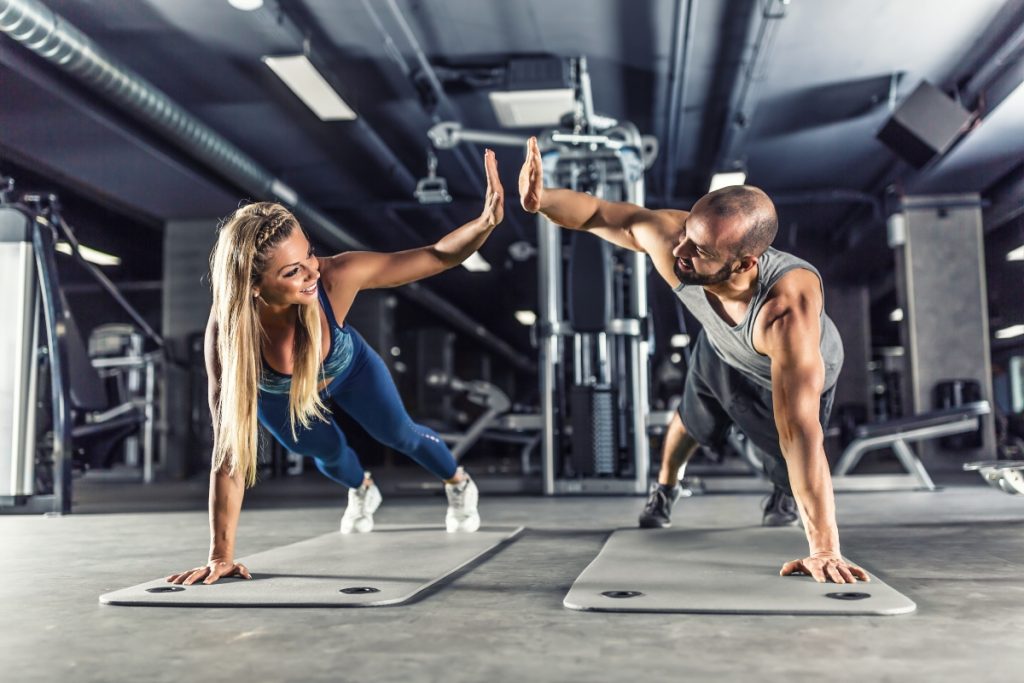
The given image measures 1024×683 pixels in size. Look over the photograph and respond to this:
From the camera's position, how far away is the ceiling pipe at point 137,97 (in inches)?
167

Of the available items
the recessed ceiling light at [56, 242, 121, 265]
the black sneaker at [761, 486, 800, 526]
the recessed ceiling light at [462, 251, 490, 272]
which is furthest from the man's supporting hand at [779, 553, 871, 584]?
the recessed ceiling light at [462, 251, 490, 272]

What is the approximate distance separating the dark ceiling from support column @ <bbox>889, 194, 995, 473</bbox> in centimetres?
41

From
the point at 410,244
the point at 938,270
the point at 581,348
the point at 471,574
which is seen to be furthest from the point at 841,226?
the point at 471,574

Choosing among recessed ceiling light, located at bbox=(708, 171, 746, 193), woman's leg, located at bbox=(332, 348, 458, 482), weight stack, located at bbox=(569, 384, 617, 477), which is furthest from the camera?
recessed ceiling light, located at bbox=(708, 171, 746, 193)

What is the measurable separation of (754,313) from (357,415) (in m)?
1.22

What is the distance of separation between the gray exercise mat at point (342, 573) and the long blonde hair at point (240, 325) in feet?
0.88

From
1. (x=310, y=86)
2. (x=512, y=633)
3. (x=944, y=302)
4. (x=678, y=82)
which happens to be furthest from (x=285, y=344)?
(x=944, y=302)

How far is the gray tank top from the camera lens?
2.13 metres

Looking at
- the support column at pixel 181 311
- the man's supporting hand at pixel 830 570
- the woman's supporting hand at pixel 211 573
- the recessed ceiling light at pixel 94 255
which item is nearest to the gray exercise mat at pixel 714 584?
the man's supporting hand at pixel 830 570

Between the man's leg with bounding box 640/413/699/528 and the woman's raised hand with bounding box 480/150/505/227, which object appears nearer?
the woman's raised hand with bounding box 480/150/505/227

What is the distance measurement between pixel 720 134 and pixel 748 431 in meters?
5.19

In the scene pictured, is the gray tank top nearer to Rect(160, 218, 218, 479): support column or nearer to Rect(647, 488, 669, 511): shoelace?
Rect(647, 488, 669, 511): shoelace

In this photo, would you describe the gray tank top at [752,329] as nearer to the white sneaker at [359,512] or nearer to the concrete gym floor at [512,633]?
the concrete gym floor at [512,633]

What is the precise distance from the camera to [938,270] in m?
8.30
